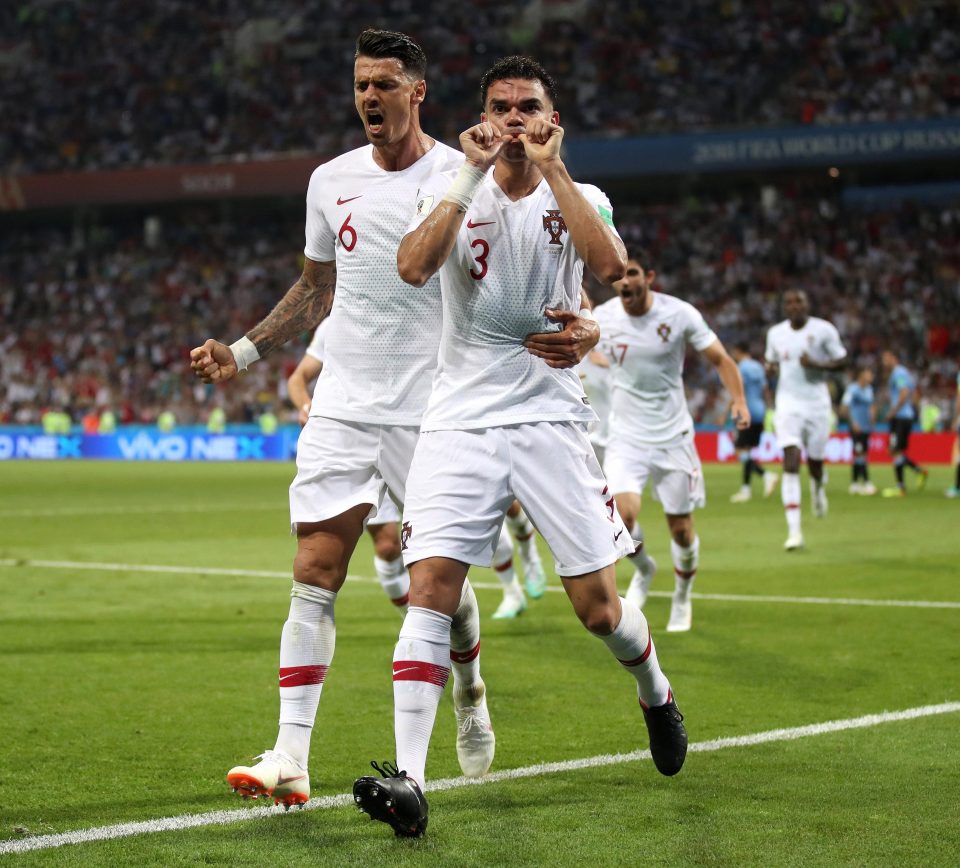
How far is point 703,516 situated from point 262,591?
8322 millimetres

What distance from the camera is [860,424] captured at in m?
22.5

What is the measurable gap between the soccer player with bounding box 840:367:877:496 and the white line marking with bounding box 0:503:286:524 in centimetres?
856

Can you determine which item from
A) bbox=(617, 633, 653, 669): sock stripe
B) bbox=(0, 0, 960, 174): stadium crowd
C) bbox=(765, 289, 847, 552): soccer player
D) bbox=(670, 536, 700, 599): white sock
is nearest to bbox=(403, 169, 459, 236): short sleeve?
bbox=(617, 633, 653, 669): sock stripe

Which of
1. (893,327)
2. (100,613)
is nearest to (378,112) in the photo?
(100,613)

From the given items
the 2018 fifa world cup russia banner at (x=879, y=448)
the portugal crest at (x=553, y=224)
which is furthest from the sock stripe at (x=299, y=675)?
the 2018 fifa world cup russia banner at (x=879, y=448)

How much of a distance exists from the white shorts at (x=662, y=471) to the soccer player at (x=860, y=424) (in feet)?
42.2

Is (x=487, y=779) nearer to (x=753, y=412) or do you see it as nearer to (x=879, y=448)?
(x=753, y=412)

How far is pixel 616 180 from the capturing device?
129 ft

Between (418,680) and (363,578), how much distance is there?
7423mm

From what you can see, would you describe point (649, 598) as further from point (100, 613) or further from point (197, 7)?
point (197, 7)

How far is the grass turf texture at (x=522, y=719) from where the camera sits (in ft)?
14.0

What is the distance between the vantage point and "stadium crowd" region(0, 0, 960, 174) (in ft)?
119

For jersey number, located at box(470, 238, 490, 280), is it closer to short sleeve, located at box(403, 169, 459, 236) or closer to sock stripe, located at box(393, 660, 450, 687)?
short sleeve, located at box(403, 169, 459, 236)

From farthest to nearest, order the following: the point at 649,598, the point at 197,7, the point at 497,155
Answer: the point at 197,7
the point at 649,598
the point at 497,155
